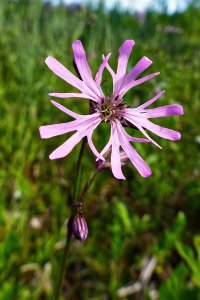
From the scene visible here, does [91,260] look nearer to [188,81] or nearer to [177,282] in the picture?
[177,282]

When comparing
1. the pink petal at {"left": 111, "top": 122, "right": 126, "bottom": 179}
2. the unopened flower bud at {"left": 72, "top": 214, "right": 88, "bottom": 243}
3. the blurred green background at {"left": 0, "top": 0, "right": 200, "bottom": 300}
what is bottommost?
the blurred green background at {"left": 0, "top": 0, "right": 200, "bottom": 300}

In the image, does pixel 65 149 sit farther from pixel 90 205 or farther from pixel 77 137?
pixel 90 205

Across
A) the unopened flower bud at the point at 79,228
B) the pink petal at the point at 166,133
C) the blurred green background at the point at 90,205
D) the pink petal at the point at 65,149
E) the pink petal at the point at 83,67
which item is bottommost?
the blurred green background at the point at 90,205

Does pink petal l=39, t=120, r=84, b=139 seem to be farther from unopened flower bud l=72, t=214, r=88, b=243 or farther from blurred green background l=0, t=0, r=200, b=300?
blurred green background l=0, t=0, r=200, b=300

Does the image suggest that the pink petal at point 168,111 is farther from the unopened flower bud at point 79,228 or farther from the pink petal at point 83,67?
the unopened flower bud at point 79,228

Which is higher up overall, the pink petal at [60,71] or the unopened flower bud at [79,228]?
the pink petal at [60,71]

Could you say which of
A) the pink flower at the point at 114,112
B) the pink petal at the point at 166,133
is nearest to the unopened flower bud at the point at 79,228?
the pink flower at the point at 114,112

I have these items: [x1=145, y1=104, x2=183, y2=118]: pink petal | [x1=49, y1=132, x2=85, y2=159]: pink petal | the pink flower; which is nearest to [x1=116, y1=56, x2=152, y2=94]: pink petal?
the pink flower
